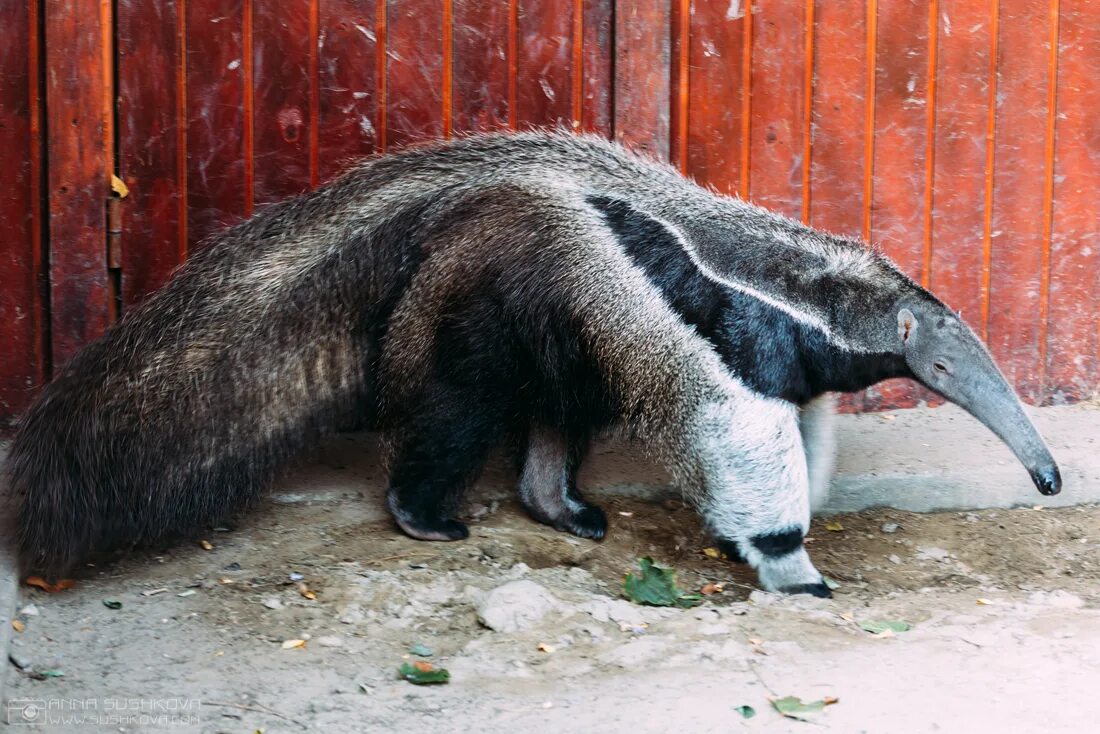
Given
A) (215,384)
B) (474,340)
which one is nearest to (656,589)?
(474,340)

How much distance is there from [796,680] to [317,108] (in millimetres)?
3220

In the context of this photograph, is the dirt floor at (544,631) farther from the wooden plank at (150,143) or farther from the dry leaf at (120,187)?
the dry leaf at (120,187)

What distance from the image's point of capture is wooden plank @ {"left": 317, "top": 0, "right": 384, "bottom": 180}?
5906mm

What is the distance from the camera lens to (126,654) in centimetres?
432

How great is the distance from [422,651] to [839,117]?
10.7 ft

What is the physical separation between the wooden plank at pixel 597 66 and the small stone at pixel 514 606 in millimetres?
2273

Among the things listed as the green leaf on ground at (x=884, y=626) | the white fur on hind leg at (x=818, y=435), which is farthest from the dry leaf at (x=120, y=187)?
the green leaf on ground at (x=884, y=626)

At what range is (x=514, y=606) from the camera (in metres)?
4.71

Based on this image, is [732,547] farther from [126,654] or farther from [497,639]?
[126,654]

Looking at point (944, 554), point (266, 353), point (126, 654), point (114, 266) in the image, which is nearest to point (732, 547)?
point (944, 554)

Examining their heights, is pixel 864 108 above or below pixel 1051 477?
above

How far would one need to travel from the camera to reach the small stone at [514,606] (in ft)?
15.2

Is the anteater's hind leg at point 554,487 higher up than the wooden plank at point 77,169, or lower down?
lower down

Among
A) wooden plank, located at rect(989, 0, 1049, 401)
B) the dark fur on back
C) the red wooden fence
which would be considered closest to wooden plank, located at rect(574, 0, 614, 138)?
the red wooden fence
